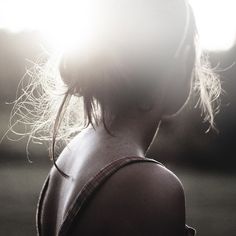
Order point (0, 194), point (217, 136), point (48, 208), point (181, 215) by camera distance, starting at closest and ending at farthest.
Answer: point (181, 215), point (48, 208), point (0, 194), point (217, 136)

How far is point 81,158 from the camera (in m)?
1.05

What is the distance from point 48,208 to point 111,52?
0.35m

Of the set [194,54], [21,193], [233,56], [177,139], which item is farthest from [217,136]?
[194,54]

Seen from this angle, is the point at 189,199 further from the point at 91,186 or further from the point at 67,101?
the point at 91,186

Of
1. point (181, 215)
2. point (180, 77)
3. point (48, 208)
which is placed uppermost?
point (180, 77)

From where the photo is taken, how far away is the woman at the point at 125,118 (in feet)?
2.96

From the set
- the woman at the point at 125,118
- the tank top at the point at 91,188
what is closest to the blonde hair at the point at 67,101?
the woman at the point at 125,118

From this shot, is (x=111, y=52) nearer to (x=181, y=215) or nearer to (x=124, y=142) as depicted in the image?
(x=124, y=142)

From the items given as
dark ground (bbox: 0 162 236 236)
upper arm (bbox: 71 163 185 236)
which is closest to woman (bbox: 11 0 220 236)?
upper arm (bbox: 71 163 185 236)

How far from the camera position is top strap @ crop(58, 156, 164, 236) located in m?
0.93

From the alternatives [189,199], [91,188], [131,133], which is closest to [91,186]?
[91,188]

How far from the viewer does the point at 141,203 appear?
0.89 metres

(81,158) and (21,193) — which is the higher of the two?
(81,158)

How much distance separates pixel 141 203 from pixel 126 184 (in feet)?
0.13
